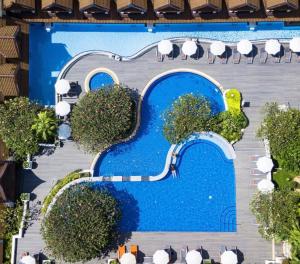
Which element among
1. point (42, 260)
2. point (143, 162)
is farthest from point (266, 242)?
point (42, 260)

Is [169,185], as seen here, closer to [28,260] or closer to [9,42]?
[28,260]

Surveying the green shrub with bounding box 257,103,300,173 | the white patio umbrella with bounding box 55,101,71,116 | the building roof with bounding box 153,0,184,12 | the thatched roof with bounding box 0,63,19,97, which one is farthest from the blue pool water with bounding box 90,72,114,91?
the green shrub with bounding box 257,103,300,173

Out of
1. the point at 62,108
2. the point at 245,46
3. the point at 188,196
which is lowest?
the point at 188,196

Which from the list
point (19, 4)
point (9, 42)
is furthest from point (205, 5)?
point (9, 42)

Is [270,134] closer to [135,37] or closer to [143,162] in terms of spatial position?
[143,162]

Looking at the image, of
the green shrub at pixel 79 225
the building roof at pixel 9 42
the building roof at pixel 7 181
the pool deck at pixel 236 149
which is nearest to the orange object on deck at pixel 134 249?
the pool deck at pixel 236 149

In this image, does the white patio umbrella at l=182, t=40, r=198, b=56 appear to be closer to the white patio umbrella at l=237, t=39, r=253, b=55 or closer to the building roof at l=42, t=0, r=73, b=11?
the white patio umbrella at l=237, t=39, r=253, b=55

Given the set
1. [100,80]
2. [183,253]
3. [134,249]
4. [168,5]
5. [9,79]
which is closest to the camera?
[134,249]
